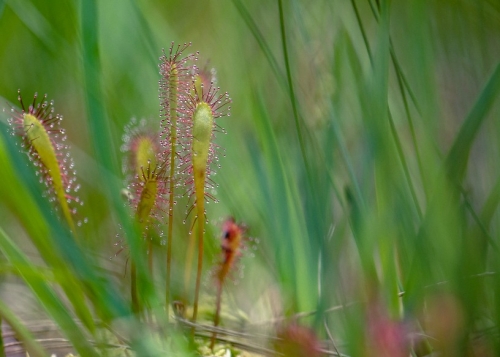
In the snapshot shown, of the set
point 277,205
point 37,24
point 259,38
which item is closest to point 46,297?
point 277,205

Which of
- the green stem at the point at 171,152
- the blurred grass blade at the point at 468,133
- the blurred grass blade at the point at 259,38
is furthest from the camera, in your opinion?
the blurred grass blade at the point at 259,38

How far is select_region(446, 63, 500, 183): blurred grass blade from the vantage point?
36 cm

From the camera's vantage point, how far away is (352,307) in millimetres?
404

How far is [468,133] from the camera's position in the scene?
361 mm

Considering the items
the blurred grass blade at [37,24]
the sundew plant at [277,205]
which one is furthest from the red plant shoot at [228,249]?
the blurred grass blade at [37,24]

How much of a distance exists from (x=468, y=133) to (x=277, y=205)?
22cm

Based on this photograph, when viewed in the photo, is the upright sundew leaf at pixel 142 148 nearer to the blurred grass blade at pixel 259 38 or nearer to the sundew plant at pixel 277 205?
the sundew plant at pixel 277 205

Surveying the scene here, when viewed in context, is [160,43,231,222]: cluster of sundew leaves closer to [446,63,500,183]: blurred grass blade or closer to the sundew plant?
the sundew plant

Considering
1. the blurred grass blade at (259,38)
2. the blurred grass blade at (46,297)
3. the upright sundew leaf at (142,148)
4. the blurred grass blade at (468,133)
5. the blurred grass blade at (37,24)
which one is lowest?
the blurred grass blade at (46,297)

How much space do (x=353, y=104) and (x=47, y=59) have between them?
1.57 ft

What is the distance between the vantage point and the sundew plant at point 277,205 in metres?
0.39

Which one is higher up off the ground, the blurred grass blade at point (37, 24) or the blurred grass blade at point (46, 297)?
the blurred grass blade at point (37, 24)

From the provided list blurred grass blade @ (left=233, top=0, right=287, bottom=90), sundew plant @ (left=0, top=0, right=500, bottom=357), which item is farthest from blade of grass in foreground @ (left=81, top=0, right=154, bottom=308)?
blurred grass blade @ (left=233, top=0, right=287, bottom=90)

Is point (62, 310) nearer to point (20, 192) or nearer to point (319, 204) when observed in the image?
point (20, 192)
